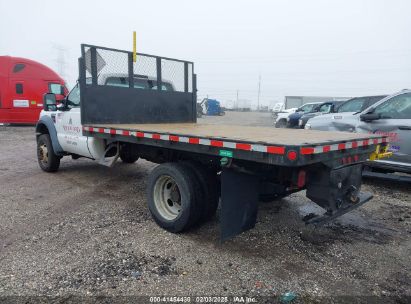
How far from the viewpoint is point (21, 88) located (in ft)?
51.9

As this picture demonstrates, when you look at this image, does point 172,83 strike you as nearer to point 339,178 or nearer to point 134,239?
point 134,239

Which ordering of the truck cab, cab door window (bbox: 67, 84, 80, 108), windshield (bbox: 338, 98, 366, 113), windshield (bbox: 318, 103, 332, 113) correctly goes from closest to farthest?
the truck cab
cab door window (bbox: 67, 84, 80, 108)
windshield (bbox: 338, 98, 366, 113)
windshield (bbox: 318, 103, 332, 113)

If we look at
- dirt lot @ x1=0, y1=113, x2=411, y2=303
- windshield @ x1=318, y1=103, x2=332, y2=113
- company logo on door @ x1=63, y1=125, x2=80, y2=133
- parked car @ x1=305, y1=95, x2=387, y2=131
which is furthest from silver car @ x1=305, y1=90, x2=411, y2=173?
windshield @ x1=318, y1=103, x2=332, y2=113

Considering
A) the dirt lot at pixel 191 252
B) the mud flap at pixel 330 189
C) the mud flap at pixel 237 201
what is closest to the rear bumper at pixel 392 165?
the dirt lot at pixel 191 252

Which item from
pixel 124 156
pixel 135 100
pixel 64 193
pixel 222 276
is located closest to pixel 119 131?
pixel 124 156

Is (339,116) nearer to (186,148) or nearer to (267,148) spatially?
(186,148)

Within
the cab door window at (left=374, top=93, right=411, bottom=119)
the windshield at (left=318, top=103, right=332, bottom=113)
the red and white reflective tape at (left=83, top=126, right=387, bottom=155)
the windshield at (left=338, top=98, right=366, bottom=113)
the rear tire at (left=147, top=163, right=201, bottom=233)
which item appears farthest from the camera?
the windshield at (left=318, top=103, right=332, bottom=113)

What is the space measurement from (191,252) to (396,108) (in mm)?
4761

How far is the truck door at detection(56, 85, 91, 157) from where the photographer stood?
571cm

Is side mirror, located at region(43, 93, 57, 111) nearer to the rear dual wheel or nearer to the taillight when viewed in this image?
the rear dual wheel

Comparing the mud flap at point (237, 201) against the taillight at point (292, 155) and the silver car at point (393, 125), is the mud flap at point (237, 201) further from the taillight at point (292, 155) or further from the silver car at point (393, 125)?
the silver car at point (393, 125)

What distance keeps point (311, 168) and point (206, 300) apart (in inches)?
Result: 62.7

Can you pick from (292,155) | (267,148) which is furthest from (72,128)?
(292,155)

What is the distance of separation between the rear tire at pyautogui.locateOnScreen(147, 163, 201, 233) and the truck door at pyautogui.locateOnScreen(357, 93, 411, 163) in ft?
13.0
